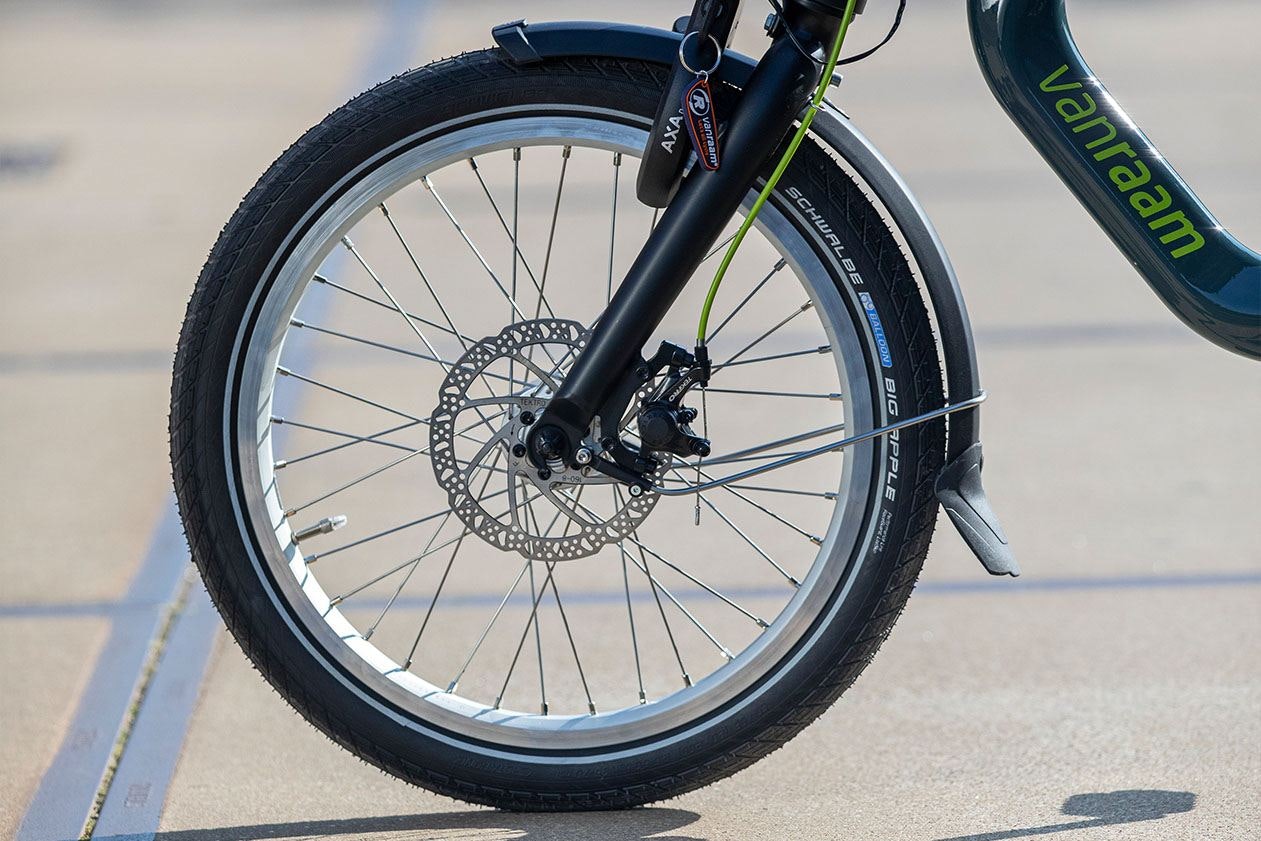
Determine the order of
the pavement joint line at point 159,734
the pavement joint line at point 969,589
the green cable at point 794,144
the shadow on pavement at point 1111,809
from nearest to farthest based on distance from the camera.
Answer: the green cable at point 794,144, the shadow on pavement at point 1111,809, the pavement joint line at point 159,734, the pavement joint line at point 969,589

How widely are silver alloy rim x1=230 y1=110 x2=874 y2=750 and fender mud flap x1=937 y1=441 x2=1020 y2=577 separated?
119 mm

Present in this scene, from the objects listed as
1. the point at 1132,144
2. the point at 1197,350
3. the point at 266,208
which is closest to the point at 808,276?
the point at 1132,144

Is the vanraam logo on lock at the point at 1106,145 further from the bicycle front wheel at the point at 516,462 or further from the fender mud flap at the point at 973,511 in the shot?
the fender mud flap at the point at 973,511

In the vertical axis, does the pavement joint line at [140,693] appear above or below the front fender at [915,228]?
below

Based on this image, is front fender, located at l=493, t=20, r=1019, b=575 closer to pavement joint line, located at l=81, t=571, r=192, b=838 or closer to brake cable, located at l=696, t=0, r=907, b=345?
brake cable, located at l=696, t=0, r=907, b=345

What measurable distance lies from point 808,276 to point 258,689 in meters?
1.33

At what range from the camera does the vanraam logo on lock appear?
2.17 meters

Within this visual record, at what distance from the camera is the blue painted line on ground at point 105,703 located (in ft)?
8.03

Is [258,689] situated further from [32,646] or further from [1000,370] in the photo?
[1000,370]

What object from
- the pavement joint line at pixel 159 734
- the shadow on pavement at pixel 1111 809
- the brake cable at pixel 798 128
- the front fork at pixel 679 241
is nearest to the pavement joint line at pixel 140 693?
the pavement joint line at pixel 159 734

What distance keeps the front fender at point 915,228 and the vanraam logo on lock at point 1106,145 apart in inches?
9.6

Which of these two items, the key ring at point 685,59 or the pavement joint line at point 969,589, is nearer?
the key ring at point 685,59

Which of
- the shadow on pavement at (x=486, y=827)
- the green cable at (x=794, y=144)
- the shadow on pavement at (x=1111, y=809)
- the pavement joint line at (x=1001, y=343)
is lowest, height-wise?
→ the shadow on pavement at (x=486, y=827)

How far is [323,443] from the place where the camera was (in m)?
3.90
